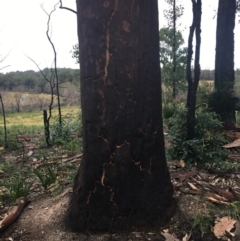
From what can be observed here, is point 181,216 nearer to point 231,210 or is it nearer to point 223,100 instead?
point 231,210

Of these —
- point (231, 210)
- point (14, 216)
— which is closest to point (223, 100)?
point (231, 210)

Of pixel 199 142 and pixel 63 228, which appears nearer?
pixel 63 228

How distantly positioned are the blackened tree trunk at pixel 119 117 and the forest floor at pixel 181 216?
0.36 ft

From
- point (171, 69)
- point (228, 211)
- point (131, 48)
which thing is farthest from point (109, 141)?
point (171, 69)

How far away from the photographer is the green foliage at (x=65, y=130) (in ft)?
22.6

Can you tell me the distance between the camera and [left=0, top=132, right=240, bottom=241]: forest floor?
226cm

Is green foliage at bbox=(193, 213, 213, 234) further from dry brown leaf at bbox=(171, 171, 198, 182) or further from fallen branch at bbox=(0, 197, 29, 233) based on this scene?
fallen branch at bbox=(0, 197, 29, 233)

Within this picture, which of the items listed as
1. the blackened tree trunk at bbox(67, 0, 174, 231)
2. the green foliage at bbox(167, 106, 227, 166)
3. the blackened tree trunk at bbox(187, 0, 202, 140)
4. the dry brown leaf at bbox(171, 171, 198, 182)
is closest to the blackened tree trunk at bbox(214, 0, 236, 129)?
the green foliage at bbox(167, 106, 227, 166)

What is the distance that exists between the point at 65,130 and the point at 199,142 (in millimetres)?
4034

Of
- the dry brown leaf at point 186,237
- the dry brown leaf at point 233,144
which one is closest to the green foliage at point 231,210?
the dry brown leaf at point 186,237

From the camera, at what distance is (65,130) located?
7.26m

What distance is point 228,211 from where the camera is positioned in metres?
2.37

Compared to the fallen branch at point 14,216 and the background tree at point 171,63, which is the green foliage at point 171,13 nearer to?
the background tree at point 171,63

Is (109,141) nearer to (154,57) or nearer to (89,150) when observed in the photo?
(89,150)
